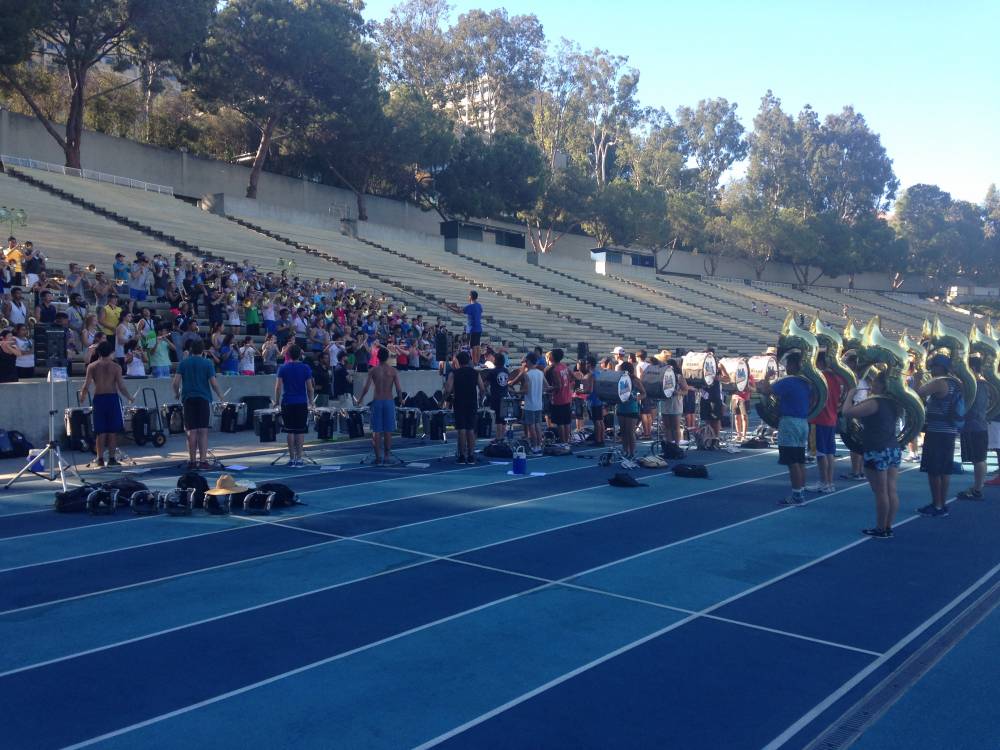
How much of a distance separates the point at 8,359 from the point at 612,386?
9.47 meters

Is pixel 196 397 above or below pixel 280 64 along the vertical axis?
below

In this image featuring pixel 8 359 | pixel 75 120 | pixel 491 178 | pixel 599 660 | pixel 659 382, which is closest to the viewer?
pixel 599 660

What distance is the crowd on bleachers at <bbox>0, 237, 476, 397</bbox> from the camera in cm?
1514

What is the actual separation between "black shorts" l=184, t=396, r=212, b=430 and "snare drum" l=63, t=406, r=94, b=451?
6.69ft

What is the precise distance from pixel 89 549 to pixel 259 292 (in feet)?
Result: 44.2

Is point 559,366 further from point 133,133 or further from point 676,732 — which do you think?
point 133,133

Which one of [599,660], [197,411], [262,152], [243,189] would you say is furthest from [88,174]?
[599,660]

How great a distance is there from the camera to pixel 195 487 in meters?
9.66

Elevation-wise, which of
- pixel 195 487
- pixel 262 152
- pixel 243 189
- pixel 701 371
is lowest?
pixel 195 487

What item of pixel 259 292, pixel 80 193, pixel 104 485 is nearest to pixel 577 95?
pixel 80 193

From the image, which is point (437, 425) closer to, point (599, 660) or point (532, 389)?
point (532, 389)

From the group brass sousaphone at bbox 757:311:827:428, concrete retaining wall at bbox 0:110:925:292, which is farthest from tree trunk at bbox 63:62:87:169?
brass sousaphone at bbox 757:311:827:428

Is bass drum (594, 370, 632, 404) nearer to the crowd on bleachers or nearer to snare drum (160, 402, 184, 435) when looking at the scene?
the crowd on bleachers

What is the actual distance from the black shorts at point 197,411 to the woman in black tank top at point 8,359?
3.67 m
